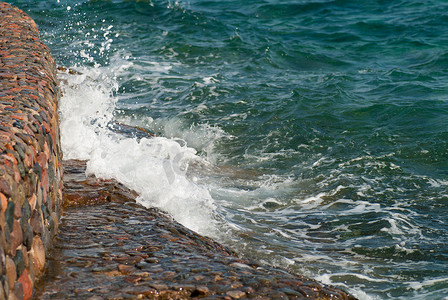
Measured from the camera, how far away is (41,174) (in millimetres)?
3514

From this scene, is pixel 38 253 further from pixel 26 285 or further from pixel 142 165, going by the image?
pixel 142 165

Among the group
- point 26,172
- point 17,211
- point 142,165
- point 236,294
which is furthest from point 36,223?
point 142,165

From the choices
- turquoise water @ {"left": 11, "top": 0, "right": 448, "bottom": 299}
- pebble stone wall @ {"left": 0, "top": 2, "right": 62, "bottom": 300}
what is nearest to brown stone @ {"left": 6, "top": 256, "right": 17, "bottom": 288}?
pebble stone wall @ {"left": 0, "top": 2, "right": 62, "bottom": 300}

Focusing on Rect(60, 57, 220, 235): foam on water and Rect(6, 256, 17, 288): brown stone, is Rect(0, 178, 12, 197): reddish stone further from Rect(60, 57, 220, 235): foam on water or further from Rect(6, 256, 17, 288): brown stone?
Rect(60, 57, 220, 235): foam on water

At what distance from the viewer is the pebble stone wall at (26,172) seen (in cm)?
274

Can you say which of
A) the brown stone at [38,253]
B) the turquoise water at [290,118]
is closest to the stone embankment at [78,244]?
the brown stone at [38,253]

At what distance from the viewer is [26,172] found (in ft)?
10.2

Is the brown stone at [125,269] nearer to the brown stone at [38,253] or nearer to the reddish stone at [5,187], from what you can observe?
the brown stone at [38,253]

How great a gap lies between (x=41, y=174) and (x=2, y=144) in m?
0.46

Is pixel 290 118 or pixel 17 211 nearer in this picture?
pixel 17 211

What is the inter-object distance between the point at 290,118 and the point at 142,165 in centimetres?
441

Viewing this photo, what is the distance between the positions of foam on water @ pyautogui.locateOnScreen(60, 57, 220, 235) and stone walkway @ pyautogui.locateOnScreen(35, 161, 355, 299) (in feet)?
2.13

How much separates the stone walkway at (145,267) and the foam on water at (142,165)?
2.13ft

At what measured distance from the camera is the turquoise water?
550 cm
